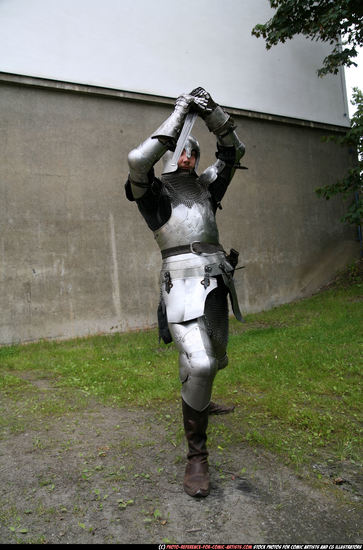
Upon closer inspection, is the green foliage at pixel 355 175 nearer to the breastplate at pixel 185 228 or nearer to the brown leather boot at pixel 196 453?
the breastplate at pixel 185 228

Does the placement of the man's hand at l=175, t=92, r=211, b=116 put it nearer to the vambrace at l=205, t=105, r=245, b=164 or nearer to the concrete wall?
the vambrace at l=205, t=105, r=245, b=164

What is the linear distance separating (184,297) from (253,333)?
454 cm

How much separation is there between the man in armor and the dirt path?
0.22 meters

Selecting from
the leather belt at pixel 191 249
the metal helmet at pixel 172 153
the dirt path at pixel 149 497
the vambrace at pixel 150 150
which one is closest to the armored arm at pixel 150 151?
the vambrace at pixel 150 150

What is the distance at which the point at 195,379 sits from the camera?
94.5 inches

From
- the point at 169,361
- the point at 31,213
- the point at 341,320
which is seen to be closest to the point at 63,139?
the point at 31,213

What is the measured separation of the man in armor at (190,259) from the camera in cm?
243

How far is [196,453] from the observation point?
7.97 ft

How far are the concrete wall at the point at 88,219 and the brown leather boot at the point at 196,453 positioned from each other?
18.2ft

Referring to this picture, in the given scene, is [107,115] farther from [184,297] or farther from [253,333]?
[184,297]

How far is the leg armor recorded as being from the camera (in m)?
2.40

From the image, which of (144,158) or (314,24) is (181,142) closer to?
(144,158)

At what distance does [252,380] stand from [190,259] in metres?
2.23

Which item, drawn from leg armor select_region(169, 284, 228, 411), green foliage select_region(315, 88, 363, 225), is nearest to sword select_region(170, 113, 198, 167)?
leg armor select_region(169, 284, 228, 411)
